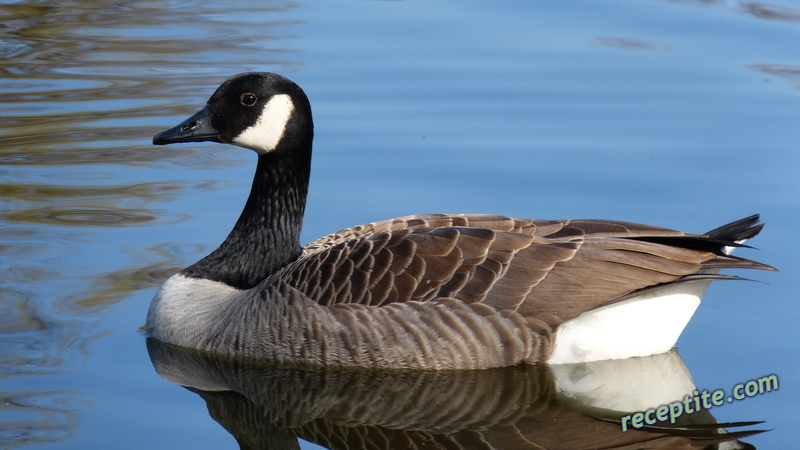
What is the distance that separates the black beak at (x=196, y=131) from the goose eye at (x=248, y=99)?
24 cm

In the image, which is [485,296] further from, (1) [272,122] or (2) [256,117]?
(2) [256,117]

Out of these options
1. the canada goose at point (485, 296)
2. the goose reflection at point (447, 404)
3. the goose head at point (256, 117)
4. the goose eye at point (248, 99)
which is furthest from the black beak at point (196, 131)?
the goose reflection at point (447, 404)

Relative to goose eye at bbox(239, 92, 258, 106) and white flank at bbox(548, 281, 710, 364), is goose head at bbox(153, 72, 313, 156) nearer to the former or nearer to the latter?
goose eye at bbox(239, 92, 258, 106)

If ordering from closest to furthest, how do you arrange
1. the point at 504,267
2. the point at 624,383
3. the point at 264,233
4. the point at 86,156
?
the point at 624,383, the point at 504,267, the point at 264,233, the point at 86,156

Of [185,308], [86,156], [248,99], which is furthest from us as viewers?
[86,156]

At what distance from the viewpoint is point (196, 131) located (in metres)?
7.88

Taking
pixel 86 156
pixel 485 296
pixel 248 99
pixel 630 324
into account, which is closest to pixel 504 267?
pixel 485 296

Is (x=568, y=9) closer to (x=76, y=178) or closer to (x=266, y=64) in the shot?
(x=266, y=64)

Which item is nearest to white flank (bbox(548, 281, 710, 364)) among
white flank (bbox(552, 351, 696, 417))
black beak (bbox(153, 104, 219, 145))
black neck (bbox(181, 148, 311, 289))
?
white flank (bbox(552, 351, 696, 417))

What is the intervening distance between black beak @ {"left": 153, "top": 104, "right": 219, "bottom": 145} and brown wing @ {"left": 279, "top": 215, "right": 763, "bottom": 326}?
1267mm

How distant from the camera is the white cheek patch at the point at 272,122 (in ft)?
25.5

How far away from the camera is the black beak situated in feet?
25.6

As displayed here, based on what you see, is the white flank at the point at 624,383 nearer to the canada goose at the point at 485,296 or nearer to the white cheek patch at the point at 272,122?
the canada goose at the point at 485,296

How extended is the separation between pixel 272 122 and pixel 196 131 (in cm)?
55
